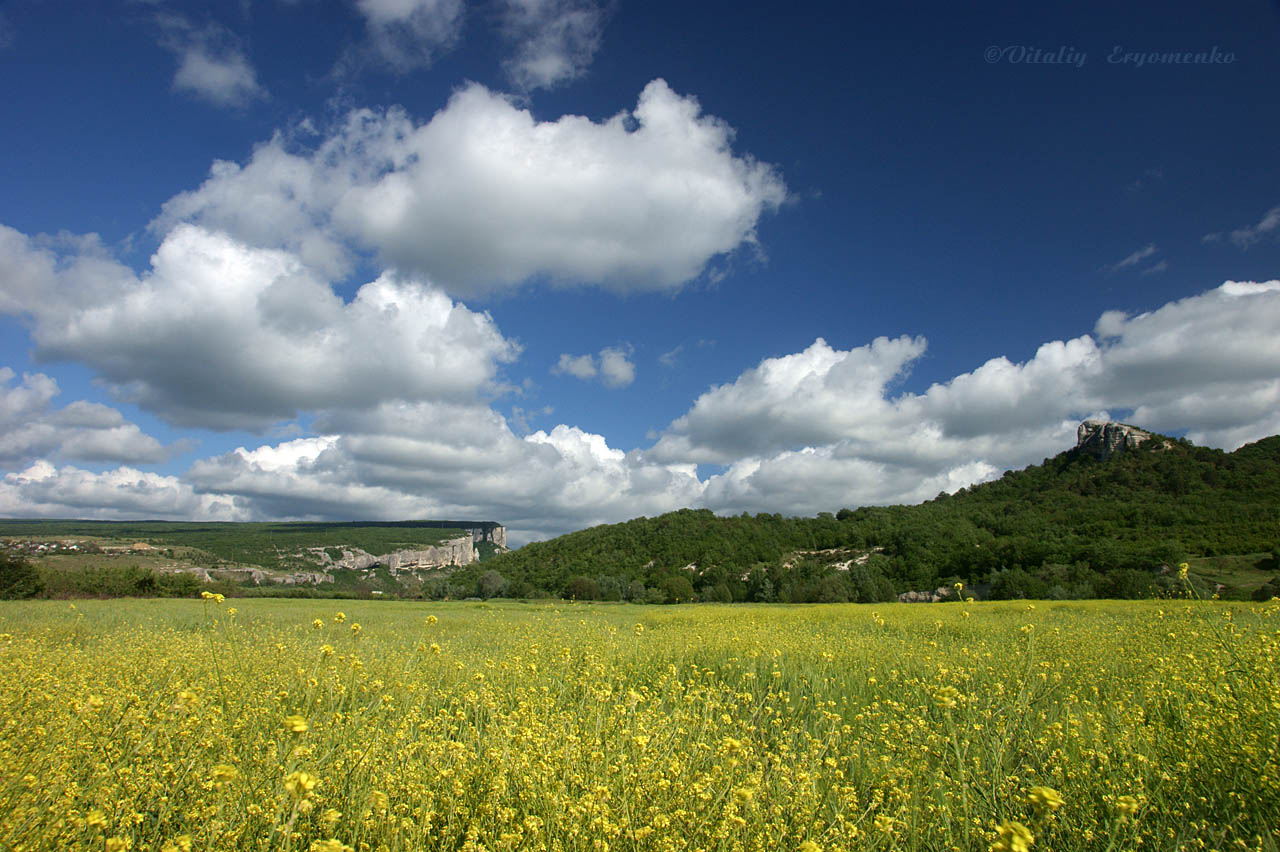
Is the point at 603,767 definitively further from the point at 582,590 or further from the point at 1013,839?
the point at 582,590

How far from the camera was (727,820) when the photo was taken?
2457 mm

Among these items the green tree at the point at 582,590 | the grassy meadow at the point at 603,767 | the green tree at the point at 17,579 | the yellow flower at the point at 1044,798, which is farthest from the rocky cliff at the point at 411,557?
the yellow flower at the point at 1044,798

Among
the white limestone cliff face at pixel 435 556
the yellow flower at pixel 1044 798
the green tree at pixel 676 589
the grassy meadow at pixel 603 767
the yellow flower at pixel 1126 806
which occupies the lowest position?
the white limestone cliff face at pixel 435 556

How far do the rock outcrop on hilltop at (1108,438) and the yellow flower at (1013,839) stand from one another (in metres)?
105

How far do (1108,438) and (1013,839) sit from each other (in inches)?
4343

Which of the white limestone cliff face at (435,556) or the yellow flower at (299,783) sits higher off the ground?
the yellow flower at (299,783)

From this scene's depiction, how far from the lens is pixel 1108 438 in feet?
287

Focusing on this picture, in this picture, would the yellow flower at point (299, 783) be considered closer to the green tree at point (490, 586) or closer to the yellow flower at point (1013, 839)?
the yellow flower at point (1013, 839)

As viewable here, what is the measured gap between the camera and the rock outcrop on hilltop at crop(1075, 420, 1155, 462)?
83.6 meters

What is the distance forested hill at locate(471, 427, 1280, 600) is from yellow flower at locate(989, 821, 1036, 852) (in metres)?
43.7

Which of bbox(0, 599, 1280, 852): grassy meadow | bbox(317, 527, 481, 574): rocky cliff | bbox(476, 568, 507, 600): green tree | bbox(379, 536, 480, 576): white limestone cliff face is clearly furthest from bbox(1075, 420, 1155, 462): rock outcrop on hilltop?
bbox(317, 527, 481, 574): rocky cliff

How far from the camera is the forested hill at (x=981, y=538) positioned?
52344 millimetres

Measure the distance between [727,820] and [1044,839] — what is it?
2462mm

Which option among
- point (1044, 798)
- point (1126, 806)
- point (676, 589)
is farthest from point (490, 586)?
point (1044, 798)
